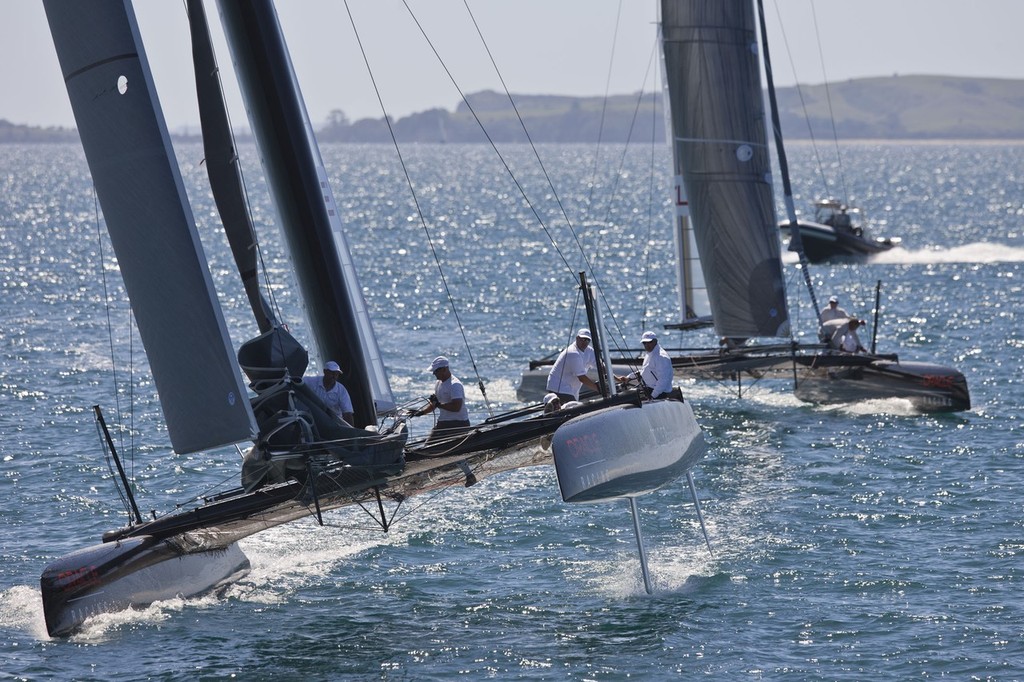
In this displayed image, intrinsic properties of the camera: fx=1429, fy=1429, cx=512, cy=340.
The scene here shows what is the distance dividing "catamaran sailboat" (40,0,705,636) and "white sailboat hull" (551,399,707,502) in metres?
0.02

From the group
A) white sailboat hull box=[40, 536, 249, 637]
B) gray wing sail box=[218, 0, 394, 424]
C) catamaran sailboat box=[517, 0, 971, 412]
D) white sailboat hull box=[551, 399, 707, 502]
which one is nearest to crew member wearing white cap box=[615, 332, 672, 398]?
white sailboat hull box=[551, 399, 707, 502]

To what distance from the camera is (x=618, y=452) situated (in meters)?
13.3

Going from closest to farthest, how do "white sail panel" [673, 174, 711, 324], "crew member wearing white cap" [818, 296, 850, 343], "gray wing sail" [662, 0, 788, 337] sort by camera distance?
"gray wing sail" [662, 0, 788, 337] → "crew member wearing white cap" [818, 296, 850, 343] → "white sail panel" [673, 174, 711, 324]

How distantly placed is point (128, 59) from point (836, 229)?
42.2 metres

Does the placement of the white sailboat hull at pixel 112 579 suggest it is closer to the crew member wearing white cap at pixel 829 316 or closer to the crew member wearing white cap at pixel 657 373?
the crew member wearing white cap at pixel 657 373

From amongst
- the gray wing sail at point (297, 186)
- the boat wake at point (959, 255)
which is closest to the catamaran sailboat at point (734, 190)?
the gray wing sail at point (297, 186)

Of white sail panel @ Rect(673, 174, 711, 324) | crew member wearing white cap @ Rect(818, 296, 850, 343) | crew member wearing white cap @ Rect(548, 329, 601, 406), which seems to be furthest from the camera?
white sail panel @ Rect(673, 174, 711, 324)

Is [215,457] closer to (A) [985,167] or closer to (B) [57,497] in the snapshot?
(B) [57,497]

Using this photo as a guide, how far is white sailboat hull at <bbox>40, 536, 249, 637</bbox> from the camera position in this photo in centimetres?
1346

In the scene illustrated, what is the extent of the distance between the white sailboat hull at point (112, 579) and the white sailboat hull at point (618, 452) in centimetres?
415

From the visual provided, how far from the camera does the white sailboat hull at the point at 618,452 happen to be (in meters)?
13.1

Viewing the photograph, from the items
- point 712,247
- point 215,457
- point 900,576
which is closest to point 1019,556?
point 900,576

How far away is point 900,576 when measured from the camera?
611 inches

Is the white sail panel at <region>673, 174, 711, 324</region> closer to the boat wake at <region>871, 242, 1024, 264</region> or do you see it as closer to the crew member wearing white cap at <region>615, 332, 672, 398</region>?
the crew member wearing white cap at <region>615, 332, 672, 398</region>
